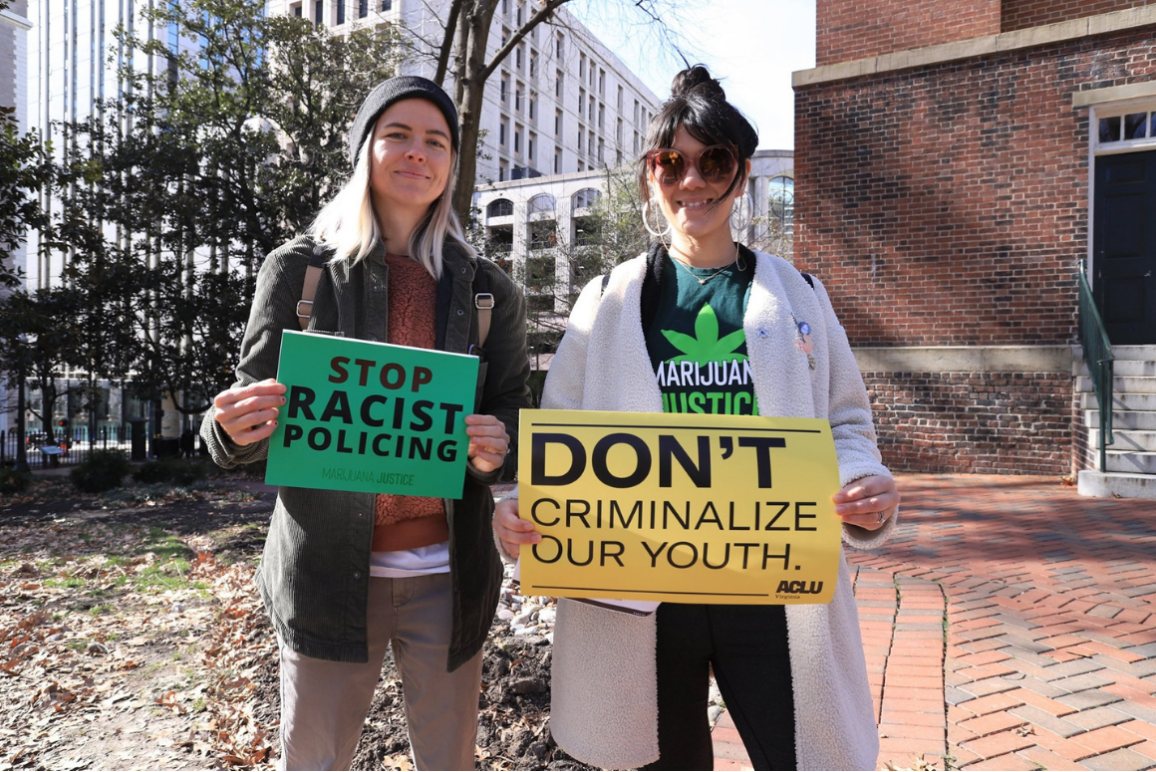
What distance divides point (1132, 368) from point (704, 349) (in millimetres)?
9635

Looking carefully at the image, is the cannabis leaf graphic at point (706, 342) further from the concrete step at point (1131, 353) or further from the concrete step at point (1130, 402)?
the concrete step at point (1131, 353)

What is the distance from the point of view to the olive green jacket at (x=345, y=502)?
177 cm

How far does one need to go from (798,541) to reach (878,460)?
27cm

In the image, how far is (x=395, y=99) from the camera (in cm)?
190

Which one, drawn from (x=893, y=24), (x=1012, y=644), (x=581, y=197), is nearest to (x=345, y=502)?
(x=1012, y=644)

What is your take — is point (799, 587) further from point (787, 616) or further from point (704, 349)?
point (704, 349)

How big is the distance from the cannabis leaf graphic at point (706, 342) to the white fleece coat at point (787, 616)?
4 cm

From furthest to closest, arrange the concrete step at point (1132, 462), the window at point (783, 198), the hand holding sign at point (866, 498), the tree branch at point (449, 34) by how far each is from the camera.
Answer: the window at point (783, 198)
the concrete step at point (1132, 462)
the tree branch at point (449, 34)
the hand holding sign at point (866, 498)

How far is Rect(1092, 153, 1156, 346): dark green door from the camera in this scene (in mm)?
9719

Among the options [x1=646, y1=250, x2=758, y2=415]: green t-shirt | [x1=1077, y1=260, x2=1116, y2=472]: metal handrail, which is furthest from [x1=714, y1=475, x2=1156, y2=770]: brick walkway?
→ [x1=646, y1=250, x2=758, y2=415]: green t-shirt

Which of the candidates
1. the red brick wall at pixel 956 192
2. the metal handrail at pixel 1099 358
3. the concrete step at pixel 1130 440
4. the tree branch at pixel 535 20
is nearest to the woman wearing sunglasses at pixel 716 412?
the tree branch at pixel 535 20

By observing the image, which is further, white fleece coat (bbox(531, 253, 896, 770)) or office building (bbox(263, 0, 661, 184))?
office building (bbox(263, 0, 661, 184))

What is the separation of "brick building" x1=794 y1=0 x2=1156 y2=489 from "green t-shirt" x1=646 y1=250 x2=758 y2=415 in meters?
8.93

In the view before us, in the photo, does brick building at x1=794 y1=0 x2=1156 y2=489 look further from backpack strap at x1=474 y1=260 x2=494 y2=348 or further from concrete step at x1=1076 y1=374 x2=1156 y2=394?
backpack strap at x1=474 y1=260 x2=494 y2=348
